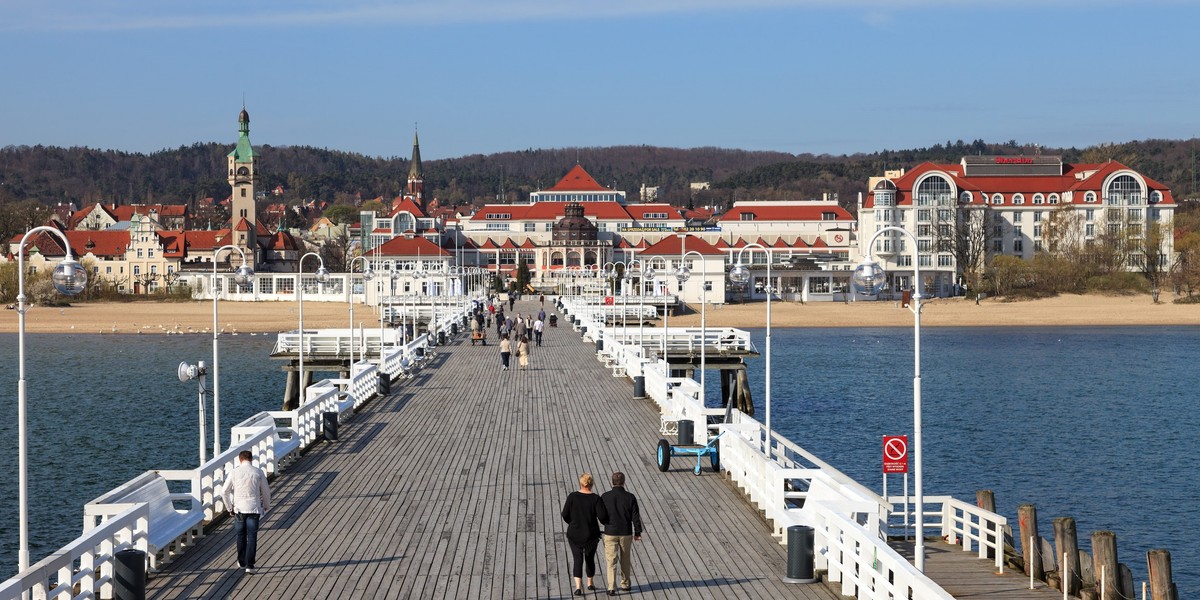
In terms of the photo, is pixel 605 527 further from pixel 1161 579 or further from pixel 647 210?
pixel 647 210

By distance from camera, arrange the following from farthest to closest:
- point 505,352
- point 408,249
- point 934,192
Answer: point 934,192, point 408,249, point 505,352

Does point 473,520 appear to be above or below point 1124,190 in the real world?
below

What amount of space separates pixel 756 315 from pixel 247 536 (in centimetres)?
8425

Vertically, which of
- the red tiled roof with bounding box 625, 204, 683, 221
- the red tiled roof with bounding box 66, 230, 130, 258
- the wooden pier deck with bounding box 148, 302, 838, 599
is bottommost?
the wooden pier deck with bounding box 148, 302, 838, 599

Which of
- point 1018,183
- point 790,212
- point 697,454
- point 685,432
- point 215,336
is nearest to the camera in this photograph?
point 697,454

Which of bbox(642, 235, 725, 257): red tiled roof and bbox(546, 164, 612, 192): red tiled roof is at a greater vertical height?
bbox(546, 164, 612, 192): red tiled roof

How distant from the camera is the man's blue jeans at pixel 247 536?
46.8ft

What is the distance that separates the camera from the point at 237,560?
15.0 m

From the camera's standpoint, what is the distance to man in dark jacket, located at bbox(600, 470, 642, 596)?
13.4 meters

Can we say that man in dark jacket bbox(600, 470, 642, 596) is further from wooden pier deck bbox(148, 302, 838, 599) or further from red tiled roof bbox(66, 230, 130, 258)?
red tiled roof bbox(66, 230, 130, 258)

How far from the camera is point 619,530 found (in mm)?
13445

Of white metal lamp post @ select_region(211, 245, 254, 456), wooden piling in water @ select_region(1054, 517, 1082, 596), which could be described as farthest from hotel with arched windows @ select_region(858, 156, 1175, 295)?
wooden piling in water @ select_region(1054, 517, 1082, 596)

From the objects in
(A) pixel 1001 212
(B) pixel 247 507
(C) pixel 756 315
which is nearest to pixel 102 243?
(C) pixel 756 315

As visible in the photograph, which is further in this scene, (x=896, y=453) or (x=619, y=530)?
(x=896, y=453)
